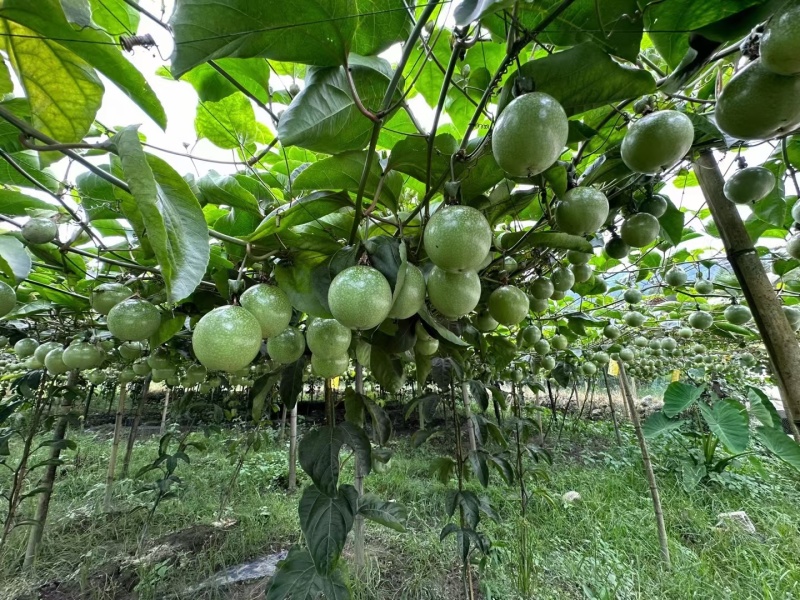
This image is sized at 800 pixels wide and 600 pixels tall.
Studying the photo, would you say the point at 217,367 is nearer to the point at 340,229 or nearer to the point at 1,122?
the point at 340,229

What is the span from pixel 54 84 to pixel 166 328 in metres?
0.76

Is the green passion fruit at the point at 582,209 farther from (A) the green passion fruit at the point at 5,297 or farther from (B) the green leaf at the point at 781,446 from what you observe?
(B) the green leaf at the point at 781,446

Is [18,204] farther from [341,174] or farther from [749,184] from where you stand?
[749,184]

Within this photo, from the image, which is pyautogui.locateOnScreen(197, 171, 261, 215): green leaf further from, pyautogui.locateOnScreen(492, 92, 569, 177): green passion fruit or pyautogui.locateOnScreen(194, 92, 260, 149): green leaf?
pyautogui.locateOnScreen(492, 92, 569, 177): green passion fruit

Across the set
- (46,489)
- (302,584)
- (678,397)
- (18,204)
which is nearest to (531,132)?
(18,204)

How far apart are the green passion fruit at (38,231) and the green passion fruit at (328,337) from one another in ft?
2.21

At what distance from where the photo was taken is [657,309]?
11.8 feet

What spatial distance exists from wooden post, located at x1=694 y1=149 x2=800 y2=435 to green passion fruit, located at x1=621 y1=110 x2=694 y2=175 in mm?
447

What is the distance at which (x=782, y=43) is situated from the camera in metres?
0.46

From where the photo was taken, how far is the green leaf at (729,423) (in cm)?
443

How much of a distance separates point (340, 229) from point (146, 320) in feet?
1.92

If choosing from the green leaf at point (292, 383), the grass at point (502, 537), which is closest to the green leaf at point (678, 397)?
the grass at point (502, 537)

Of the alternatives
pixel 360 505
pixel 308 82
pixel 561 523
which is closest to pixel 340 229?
Answer: pixel 308 82

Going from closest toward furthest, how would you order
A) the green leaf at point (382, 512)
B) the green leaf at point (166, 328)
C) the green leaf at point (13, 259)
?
1. the green leaf at point (13, 259)
2. the green leaf at point (166, 328)
3. the green leaf at point (382, 512)
